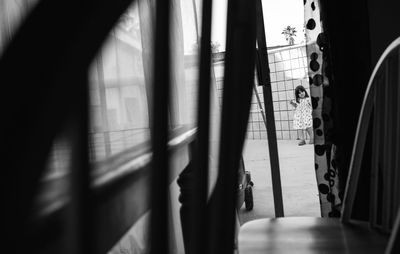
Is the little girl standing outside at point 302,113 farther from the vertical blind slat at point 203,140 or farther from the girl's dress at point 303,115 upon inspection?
the vertical blind slat at point 203,140

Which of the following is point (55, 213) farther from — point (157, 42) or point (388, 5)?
point (388, 5)

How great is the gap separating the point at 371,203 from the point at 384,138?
178 mm

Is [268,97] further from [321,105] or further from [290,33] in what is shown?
[290,33]

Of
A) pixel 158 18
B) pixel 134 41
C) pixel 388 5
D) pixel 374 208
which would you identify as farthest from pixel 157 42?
pixel 388 5

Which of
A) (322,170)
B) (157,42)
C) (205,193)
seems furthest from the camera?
(322,170)

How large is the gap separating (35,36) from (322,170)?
1.79 meters

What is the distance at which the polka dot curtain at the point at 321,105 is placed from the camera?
1.76 metres

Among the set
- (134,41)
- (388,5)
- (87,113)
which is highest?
(388,5)

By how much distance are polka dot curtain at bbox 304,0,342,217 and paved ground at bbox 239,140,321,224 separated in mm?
430

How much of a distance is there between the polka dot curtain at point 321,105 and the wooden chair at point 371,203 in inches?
33.4

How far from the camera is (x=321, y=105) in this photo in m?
1.78

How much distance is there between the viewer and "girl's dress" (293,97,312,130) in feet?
16.4

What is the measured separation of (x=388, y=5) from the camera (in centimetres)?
206

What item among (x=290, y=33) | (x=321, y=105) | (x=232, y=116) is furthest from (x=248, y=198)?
(x=290, y=33)
